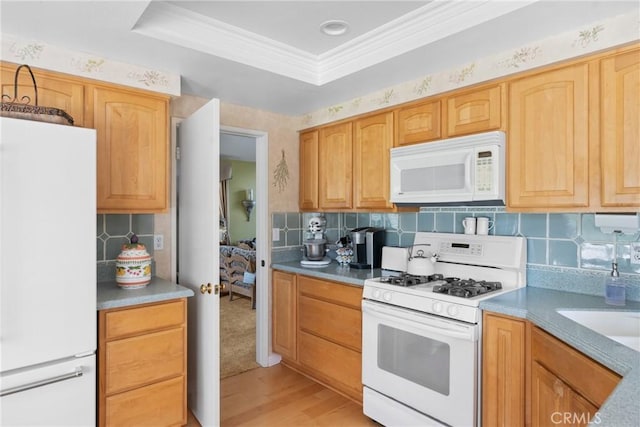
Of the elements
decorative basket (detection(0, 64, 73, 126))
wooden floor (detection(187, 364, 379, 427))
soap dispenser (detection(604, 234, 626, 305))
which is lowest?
wooden floor (detection(187, 364, 379, 427))

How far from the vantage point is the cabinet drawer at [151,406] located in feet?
6.33

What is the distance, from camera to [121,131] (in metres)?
2.26

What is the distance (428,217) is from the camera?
2828mm

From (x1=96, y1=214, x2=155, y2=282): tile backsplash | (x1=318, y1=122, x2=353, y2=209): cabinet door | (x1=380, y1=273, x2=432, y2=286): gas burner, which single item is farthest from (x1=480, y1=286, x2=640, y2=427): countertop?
(x1=96, y1=214, x2=155, y2=282): tile backsplash

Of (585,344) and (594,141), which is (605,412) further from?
(594,141)

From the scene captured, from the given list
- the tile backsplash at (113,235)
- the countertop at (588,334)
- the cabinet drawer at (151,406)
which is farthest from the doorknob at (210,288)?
the countertop at (588,334)

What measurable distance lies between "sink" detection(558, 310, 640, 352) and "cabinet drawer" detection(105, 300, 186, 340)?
1.93 metres

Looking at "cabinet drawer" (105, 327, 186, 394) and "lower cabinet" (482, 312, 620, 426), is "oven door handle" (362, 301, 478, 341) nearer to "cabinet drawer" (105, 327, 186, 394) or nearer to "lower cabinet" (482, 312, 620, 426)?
"lower cabinet" (482, 312, 620, 426)

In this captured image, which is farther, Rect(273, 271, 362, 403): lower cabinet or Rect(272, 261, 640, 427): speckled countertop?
Rect(273, 271, 362, 403): lower cabinet

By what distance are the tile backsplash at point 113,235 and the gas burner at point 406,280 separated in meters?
1.65

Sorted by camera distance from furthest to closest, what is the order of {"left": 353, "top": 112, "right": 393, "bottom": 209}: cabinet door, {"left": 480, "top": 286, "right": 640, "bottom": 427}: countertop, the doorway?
the doorway < {"left": 353, "top": 112, "right": 393, "bottom": 209}: cabinet door < {"left": 480, "top": 286, "right": 640, "bottom": 427}: countertop

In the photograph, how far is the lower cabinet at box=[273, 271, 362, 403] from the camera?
2.59 m

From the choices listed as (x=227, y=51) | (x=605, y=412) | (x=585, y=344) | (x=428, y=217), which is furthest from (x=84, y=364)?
(x=428, y=217)

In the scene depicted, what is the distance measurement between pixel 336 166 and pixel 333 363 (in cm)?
153
